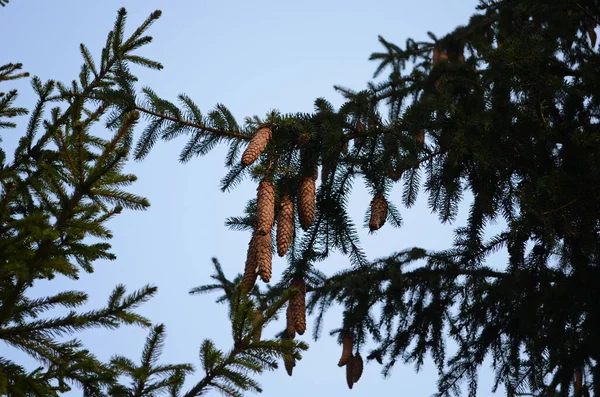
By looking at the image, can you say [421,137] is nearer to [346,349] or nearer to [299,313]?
[299,313]

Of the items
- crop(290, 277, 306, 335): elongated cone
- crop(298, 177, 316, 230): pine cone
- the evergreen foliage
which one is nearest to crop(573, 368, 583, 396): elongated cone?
the evergreen foliage

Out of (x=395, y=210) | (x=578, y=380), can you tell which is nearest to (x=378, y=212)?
(x=395, y=210)

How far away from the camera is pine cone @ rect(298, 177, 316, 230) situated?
12.8 ft

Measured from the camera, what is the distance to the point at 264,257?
11.8 ft

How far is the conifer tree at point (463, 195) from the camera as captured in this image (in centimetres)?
403

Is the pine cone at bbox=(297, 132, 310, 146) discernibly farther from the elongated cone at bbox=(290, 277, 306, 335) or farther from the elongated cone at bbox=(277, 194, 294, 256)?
the elongated cone at bbox=(290, 277, 306, 335)

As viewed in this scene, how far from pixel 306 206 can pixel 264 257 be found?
1.43 ft

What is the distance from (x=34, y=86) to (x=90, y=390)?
256 cm

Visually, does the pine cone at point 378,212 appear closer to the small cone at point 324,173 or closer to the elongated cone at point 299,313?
the small cone at point 324,173

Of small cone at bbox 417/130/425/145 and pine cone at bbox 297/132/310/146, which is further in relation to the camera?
small cone at bbox 417/130/425/145

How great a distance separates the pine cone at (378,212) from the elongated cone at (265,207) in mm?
620

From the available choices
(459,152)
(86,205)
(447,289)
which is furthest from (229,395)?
(447,289)

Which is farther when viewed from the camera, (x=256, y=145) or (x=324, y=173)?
(x=324, y=173)

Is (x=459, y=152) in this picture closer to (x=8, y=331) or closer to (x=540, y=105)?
(x=540, y=105)
